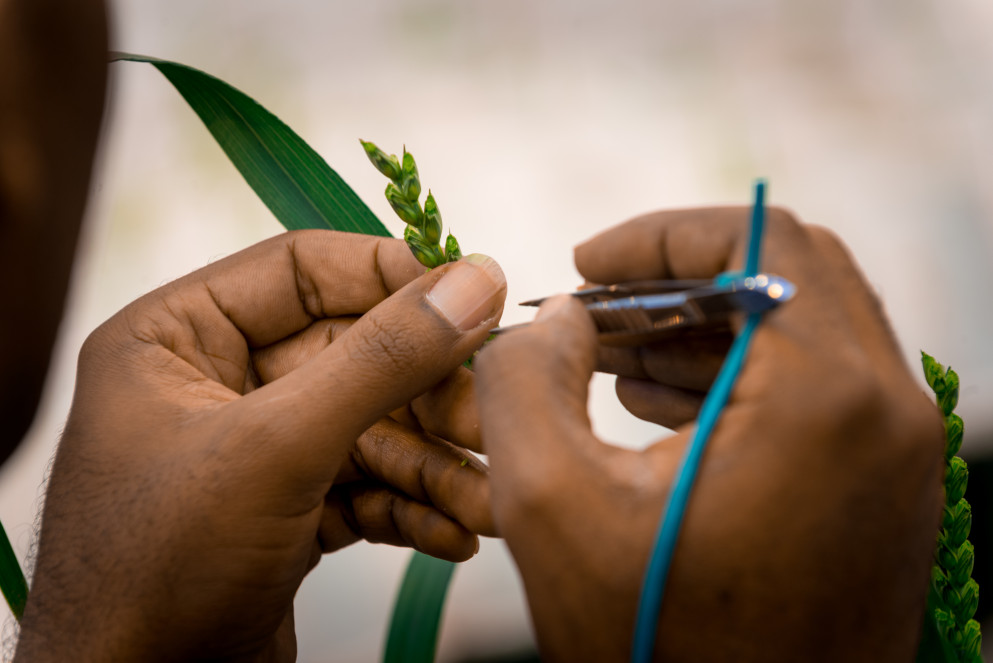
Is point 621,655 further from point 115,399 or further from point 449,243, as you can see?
point 115,399

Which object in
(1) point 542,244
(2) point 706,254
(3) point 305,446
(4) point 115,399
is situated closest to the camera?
(2) point 706,254

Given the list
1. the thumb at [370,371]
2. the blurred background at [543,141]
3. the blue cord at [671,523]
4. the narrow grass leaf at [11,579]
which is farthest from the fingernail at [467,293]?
the narrow grass leaf at [11,579]

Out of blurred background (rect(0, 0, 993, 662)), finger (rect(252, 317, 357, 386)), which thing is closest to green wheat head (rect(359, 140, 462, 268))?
finger (rect(252, 317, 357, 386))

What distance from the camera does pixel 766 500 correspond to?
47 cm

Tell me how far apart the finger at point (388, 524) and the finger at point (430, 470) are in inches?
0.8

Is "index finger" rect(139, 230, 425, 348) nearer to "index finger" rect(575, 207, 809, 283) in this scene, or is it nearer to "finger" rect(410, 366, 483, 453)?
"finger" rect(410, 366, 483, 453)

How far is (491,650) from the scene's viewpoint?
4.85 ft

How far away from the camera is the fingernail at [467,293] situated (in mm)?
844

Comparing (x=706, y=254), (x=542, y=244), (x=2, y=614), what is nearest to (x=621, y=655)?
(x=706, y=254)

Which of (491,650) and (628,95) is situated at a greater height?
(628,95)

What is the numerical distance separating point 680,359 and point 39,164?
1.26 metres

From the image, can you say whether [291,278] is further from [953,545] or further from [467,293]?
[953,545]

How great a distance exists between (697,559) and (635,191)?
3.69 ft

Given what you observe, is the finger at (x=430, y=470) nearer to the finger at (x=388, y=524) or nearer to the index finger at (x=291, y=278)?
the finger at (x=388, y=524)
